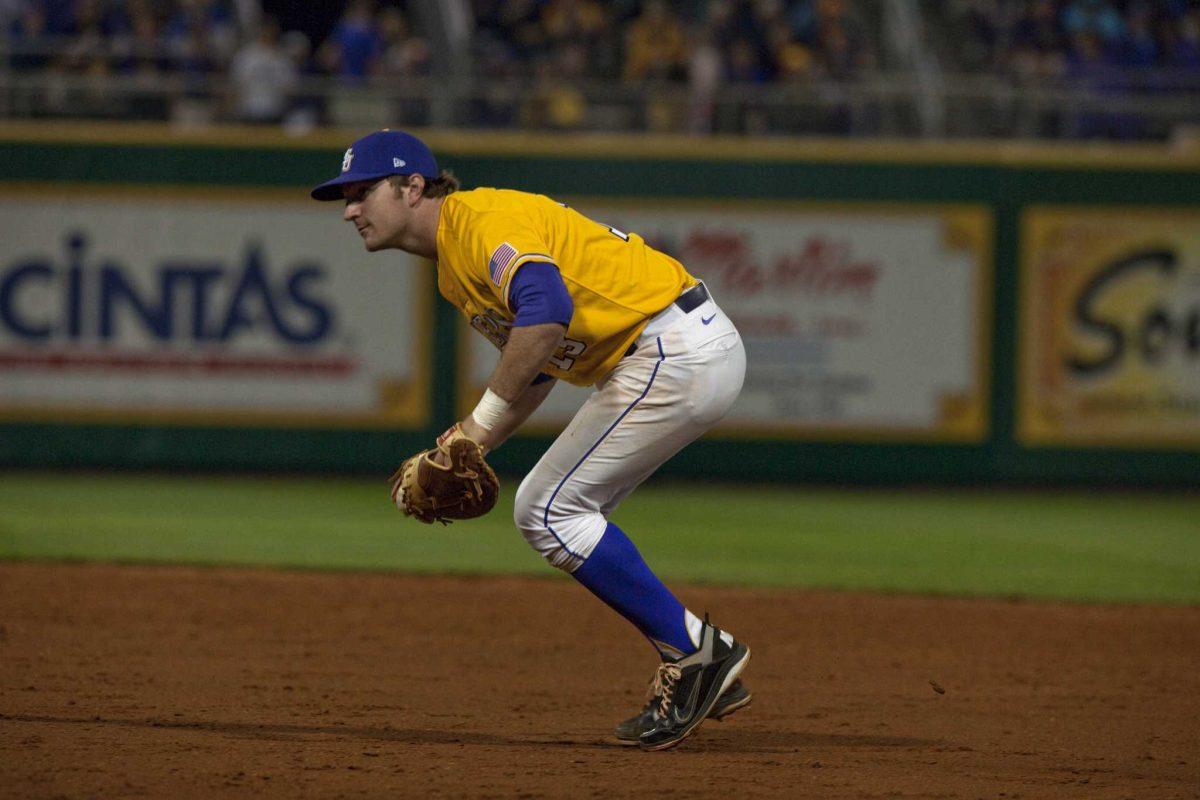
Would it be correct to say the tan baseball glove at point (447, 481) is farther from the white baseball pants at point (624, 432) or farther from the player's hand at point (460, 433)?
the white baseball pants at point (624, 432)

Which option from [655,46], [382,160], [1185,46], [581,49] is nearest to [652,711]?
[382,160]

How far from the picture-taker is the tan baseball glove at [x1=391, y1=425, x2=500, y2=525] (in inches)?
181

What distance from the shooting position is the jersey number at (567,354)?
15.8ft

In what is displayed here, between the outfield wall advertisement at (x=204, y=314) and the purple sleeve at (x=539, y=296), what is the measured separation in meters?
8.00

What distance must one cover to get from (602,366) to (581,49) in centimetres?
896

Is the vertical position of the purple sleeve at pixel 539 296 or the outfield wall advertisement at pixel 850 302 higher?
the purple sleeve at pixel 539 296

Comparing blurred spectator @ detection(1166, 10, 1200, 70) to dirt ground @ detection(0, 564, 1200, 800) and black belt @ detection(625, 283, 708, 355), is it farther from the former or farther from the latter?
black belt @ detection(625, 283, 708, 355)

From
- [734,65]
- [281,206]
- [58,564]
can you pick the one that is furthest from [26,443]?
[734,65]

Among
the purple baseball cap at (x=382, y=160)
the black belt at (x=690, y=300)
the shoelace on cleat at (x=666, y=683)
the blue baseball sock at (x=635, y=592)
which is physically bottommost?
the shoelace on cleat at (x=666, y=683)

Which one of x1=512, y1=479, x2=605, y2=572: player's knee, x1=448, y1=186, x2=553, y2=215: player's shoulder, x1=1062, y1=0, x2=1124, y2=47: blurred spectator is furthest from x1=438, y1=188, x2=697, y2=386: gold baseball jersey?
x1=1062, y1=0, x2=1124, y2=47: blurred spectator

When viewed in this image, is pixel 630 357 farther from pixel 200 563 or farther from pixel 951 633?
pixel 200 563

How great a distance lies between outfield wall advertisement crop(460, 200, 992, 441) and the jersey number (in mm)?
7528

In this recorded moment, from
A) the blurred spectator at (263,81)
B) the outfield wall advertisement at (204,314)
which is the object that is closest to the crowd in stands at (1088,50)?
the outfield wall advertisement at (204,314)

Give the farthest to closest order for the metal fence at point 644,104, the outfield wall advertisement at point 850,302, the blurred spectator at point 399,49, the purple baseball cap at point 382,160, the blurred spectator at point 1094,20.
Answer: the blurred spectator at point 1094,20 → the blurred spectator at point 399,49 → the outfield wall advertisement at point 850,302 → the metal fence at point 644,104 → the purple baseball cap at point 382,160
